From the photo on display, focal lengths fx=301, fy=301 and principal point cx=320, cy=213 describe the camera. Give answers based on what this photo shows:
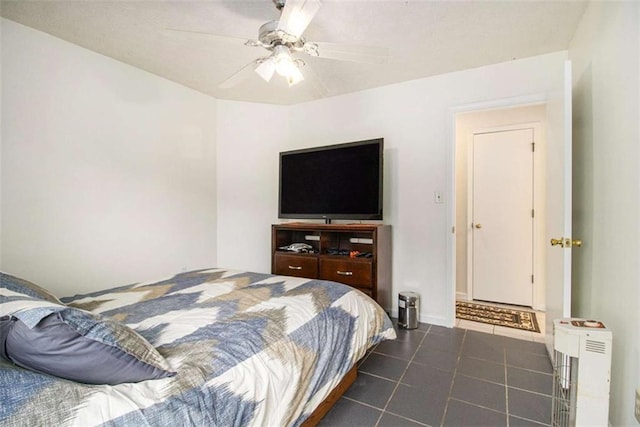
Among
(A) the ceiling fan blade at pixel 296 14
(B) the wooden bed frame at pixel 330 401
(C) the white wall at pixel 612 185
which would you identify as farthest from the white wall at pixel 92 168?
(C) the white wall at pixel 612 185

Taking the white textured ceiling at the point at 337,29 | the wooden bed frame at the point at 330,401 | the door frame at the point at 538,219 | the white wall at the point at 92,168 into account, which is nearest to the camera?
the wooden bed frame at the point at 330,401

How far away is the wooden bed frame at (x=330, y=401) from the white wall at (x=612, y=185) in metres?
1.24

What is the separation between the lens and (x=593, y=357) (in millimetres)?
Answer: 1150

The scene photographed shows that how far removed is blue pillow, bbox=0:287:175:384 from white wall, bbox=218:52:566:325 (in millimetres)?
2618

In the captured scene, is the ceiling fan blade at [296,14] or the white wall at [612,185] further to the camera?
the ceiling fan blade at [296,14]

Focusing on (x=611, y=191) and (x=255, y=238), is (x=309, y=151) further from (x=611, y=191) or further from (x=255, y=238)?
(x=611, y=191)

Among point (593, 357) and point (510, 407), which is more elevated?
point (593, 357)

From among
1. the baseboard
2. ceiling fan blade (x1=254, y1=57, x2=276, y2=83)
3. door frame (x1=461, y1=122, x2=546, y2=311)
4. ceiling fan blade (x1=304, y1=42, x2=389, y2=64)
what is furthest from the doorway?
ceiling fan blade (x1=254, y1=57, x2=276, y2=83)

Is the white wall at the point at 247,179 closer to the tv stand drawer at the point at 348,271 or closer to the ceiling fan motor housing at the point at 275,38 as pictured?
the tv stand drawer at the point at 348,271

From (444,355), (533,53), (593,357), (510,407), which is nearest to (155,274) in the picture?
(444,355)

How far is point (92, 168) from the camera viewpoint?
8.43 ft

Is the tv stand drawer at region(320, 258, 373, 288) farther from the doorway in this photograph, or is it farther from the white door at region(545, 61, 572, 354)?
the doorway

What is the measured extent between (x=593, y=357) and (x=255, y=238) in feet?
10.8

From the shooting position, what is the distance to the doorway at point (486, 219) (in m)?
3.43
